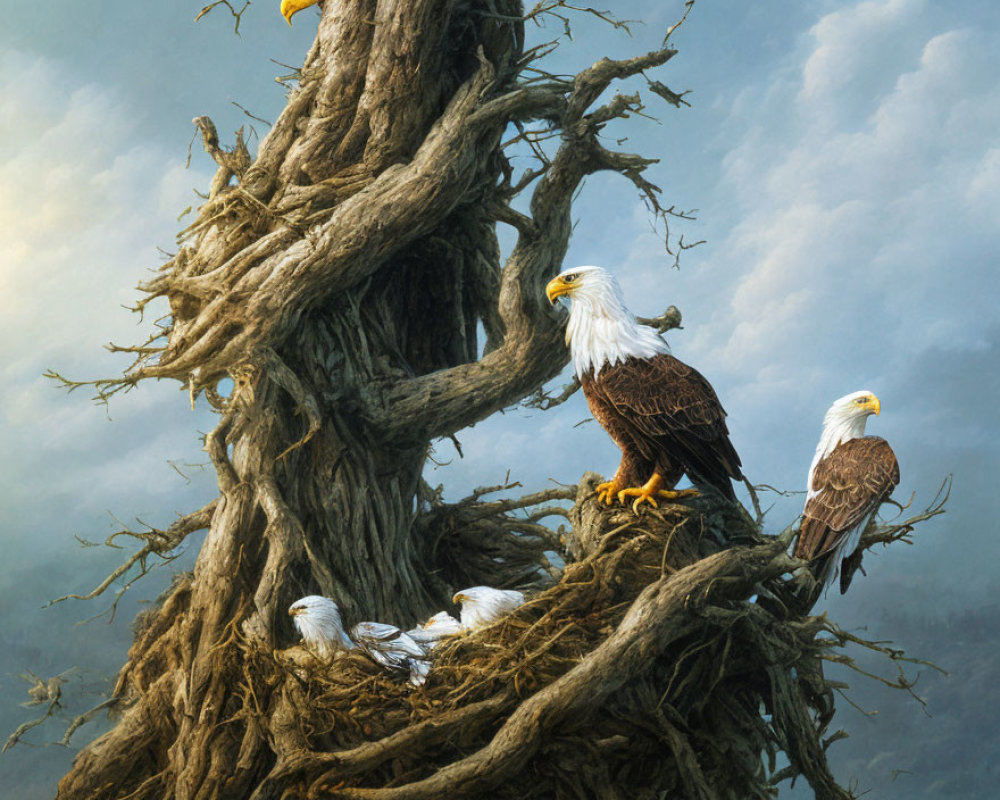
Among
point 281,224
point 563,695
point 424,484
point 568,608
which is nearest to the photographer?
point 563,695

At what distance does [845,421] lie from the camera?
362 centimetres

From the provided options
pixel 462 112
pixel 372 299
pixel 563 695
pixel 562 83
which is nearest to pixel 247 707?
pixel 563 695

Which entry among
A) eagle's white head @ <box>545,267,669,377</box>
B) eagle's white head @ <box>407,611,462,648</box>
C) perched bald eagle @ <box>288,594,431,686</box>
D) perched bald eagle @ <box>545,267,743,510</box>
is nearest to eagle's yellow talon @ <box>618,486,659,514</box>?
perched bald eagle @ <box>545,267,743,510</box>

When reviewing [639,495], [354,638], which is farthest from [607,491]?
[354,638]

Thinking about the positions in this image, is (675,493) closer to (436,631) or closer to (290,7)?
(436,631)

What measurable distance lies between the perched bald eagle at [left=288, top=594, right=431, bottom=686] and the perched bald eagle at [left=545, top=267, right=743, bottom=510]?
0.87 meters

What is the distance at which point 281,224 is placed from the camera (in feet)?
13.8

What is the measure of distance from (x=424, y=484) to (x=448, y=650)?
160cm

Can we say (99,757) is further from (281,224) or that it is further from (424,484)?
(281,224)

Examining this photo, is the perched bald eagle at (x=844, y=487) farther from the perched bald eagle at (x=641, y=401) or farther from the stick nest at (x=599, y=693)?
the perched bald eagle at (x=641, y=401)

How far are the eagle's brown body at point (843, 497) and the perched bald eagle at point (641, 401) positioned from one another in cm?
31

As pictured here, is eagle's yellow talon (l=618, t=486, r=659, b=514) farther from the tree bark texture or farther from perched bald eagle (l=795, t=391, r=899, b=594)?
perched bald eagle (l=795, t=391, r=899, b=594)

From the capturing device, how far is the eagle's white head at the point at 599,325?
3463 mm

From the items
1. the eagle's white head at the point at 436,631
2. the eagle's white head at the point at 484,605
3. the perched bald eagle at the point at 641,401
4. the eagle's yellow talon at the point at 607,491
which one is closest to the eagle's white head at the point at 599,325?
the perched bald eagle at the point at 641,401
